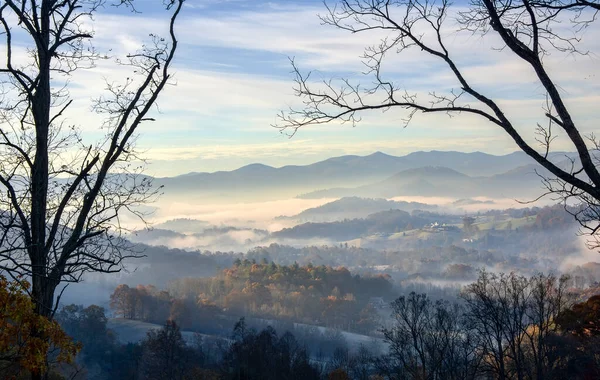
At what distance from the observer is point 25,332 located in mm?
4859

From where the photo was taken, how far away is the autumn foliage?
464cm

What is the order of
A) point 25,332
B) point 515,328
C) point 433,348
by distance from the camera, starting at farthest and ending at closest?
1. point 433,348
2. point 515,328
3. point 25,332

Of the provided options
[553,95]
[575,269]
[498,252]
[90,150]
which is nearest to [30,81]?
[90,150]

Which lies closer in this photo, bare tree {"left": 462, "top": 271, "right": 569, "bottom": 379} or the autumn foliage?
the autumn foliage

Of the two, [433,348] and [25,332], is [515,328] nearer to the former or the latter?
[433,348]

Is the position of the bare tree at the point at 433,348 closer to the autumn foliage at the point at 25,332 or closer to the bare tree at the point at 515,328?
the bare tree at the point at 515,328

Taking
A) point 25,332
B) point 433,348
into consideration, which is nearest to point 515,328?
point 433,348

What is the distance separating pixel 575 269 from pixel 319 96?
15464 cm

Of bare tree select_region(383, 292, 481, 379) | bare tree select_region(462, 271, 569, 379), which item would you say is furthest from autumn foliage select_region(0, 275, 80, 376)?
Result: bare tree select_region(383, 292, 481, 379)

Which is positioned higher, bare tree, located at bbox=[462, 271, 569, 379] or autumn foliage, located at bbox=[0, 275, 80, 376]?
autumn foliage, located at bbox=[0, 275, 80, 376]

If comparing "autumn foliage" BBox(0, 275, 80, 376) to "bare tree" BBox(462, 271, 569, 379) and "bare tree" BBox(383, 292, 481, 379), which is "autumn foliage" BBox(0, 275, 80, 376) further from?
"bare tree" BBox(383, 292, 481, 379)

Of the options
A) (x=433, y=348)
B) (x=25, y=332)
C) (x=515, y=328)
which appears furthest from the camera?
(x=433, y=348)

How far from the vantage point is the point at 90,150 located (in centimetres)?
568

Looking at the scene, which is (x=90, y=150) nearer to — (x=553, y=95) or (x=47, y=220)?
(x=47, y=220)
